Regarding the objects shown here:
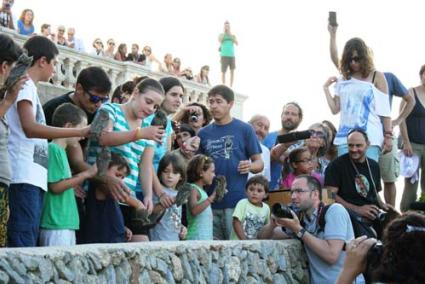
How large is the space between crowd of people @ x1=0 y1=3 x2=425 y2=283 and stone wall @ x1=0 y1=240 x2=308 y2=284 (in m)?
0.30

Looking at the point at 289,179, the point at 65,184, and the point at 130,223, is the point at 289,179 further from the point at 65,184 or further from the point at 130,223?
the point at 65,184

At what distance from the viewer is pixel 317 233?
793 centimetres

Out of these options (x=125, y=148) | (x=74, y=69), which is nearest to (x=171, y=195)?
(x=125, y=148)

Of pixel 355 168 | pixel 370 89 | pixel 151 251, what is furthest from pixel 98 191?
pixel 370 89

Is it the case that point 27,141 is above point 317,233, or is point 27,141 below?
above

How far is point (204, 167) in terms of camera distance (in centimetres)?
788

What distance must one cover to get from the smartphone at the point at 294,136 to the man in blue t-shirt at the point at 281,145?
0.18 m

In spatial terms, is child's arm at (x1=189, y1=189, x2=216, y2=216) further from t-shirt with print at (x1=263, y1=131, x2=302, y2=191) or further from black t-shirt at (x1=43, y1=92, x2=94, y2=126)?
t-shirt with print at (x1=263, y1=131, x2=302, y2=191)

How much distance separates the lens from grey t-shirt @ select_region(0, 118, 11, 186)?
5305mm

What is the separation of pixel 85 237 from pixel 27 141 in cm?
106

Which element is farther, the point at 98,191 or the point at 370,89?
the point at 370,89

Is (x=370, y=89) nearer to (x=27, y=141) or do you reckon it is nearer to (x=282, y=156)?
(x=282, y=156)

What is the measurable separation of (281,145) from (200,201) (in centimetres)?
191

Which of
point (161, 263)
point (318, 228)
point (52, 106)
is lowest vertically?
point (161, 263)
